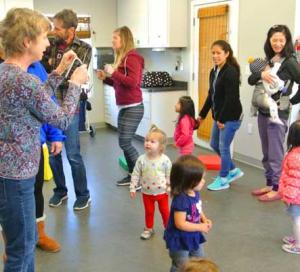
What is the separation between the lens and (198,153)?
5.21 meters

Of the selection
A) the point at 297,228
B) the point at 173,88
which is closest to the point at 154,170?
the point at 297,228

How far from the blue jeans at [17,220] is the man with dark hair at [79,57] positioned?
141cm

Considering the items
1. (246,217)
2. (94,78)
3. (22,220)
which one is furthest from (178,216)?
(94,78)

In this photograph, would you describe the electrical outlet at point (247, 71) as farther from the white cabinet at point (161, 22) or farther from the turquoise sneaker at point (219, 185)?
the turquoise sneaker at point (219, 185)

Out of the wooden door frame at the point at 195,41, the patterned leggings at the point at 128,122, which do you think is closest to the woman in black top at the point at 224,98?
the patterned leggings at the point at 128,122

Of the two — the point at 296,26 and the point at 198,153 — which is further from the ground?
the point at 296,26

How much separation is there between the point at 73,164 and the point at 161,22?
9.68ft

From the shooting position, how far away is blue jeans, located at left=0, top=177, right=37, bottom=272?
63.2 inches

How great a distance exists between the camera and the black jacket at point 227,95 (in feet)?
11.3

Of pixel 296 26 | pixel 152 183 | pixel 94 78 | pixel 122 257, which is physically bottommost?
pixel 122 257

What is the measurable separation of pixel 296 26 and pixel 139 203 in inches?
88.0

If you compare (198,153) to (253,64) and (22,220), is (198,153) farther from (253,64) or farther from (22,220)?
(22,220)

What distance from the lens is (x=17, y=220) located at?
1.63m

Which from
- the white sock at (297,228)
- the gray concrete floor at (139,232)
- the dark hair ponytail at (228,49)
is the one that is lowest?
the gray concrete floor at (139,232)
